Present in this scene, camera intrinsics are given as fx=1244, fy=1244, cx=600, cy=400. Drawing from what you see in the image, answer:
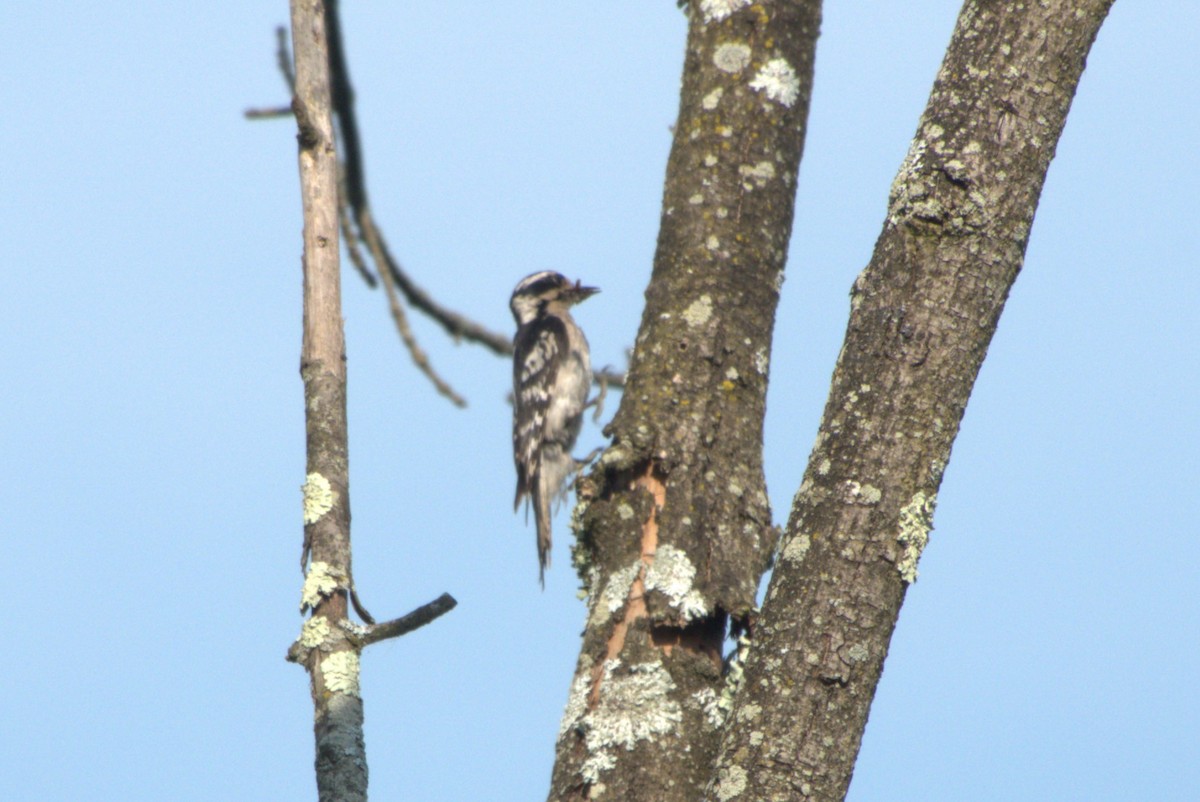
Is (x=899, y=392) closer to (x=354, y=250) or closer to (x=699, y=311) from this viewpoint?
(x=699, y=311)

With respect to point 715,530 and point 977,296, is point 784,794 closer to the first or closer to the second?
point 977,296

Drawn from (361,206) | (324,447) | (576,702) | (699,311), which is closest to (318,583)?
(324,447)

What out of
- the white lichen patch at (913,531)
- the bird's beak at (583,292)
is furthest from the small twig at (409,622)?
the bird's beak at (583,292)

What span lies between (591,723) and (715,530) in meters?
0.57

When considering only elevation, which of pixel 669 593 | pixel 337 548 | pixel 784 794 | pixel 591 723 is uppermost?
pixel 337 548

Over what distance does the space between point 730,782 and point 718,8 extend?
97.9 inches

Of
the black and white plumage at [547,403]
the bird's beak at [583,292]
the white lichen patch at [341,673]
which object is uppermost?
the bird's beak at [583,292]

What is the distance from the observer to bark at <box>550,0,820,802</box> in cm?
268

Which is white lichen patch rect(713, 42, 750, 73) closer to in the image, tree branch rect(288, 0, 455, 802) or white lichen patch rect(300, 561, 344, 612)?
tree branch rect(288, 0, 455, 802)

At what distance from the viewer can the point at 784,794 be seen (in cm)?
193

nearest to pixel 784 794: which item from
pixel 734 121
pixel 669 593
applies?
pixel 669 593

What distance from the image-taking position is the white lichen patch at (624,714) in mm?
2621

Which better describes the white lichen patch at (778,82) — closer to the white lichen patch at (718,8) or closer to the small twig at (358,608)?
the white lichen patch at (718,8)

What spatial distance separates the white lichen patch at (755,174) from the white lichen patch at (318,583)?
153cm
